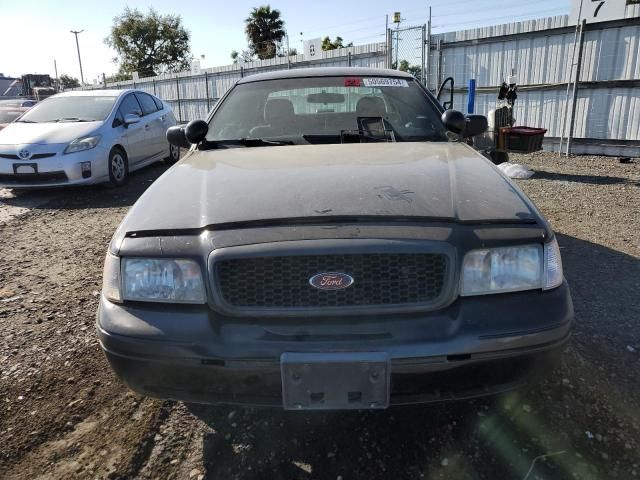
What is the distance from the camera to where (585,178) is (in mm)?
7848

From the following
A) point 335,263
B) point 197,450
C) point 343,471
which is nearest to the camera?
point 335,263

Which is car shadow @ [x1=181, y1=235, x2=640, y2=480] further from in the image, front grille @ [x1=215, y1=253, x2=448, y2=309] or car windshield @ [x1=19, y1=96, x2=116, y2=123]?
car windshield @ [x1=19, y1=96, x2=116, y2=123]

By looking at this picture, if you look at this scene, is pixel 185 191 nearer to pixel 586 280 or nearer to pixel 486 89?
pixel 586 280

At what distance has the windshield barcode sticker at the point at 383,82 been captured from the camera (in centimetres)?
345

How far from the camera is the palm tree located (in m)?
41.4

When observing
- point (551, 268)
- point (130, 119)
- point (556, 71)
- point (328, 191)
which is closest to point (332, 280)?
point (328, 191)

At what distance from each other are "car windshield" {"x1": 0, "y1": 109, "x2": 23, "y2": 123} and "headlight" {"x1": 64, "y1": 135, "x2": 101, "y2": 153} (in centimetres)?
546

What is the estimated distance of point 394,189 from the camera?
81.5 inches

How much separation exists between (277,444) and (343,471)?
13.0 inches

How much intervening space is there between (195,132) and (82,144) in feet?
16.1

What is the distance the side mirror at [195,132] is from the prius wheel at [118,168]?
507cm

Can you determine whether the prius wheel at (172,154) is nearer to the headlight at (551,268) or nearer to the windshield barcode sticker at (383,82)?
the windshield barcode sticker at (383,82)

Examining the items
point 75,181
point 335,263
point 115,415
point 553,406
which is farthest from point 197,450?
point 75,181

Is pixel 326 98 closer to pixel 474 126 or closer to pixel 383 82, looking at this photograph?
pixel 383 82
